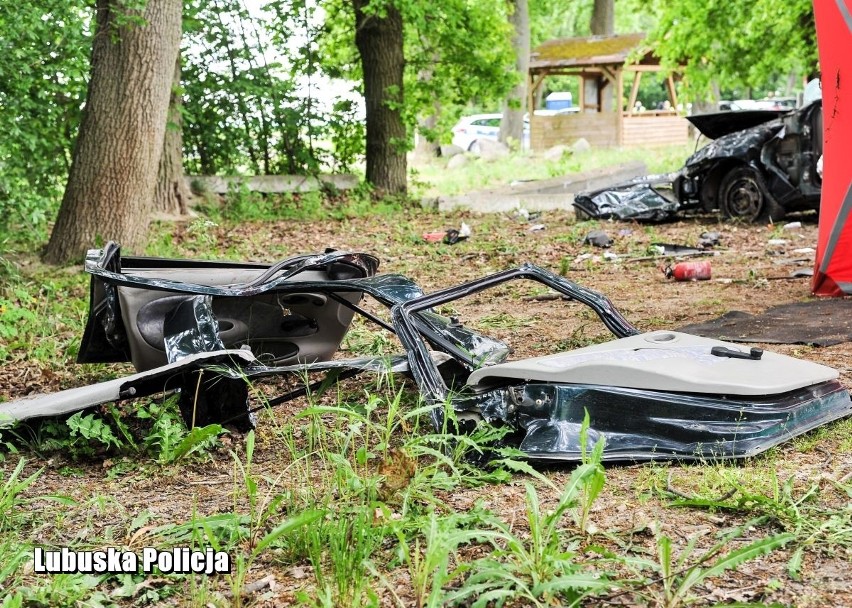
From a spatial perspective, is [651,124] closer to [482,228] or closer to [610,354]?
[482,228]

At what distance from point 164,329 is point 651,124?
31555 millimetres

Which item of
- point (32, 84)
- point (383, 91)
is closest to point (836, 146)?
point (32, 84)

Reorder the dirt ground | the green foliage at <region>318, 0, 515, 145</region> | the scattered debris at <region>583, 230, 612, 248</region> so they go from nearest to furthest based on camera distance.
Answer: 1. the dirt ground
2. the scattered debris at <region>583, 230, 612, 248</region>
3. the green foliage at <region>318, 0, 515, 145</region>

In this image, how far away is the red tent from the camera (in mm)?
7531

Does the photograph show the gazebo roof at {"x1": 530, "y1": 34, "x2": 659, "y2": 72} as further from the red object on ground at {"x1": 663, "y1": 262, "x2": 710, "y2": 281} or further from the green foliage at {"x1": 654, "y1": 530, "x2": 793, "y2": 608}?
the green foliage at {"x1": 654, "y1": 530, "x2": 793, "y2": 608}

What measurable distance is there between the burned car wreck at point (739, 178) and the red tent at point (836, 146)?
4.66 metres

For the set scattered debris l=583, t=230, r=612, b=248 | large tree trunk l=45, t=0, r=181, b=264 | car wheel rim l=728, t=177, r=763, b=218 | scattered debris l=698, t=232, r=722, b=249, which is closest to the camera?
large tree trunk l=45, t=0, r=181, b=264

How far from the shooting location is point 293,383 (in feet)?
18.9

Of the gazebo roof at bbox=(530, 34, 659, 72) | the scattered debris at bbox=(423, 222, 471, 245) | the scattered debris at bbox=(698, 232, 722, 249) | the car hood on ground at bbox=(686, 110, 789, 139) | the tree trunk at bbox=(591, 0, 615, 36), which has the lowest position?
the scattered debris at bbox=(698, 232, 722, 249)

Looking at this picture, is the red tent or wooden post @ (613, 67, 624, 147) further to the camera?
wooden post @ (613, 67, 624, 147)

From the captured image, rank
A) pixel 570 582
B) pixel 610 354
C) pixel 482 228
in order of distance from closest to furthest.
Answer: pixel 570 582 < pixel 610 354 < pixel 482 228

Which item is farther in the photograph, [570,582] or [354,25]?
[354,25]

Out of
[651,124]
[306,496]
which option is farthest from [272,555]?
[651,124]

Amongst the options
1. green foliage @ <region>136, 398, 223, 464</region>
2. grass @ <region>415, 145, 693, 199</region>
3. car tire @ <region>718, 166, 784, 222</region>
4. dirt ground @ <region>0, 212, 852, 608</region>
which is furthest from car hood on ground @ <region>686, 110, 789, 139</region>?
green foliage @ <region>136, 398, 223, 464</region>
